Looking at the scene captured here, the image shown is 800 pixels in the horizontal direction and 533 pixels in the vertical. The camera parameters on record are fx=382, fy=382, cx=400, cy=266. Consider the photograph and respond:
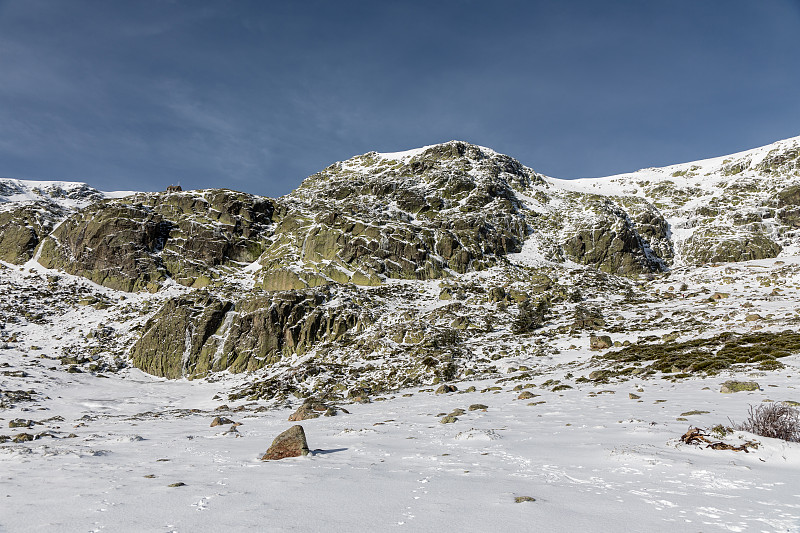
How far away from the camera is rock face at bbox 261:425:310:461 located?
32.0ft

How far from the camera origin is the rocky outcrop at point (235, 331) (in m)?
52.4

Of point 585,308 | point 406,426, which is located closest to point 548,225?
point 585,308

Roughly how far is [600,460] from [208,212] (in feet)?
328

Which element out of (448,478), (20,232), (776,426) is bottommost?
(448,478)

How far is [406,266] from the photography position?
7850 cm

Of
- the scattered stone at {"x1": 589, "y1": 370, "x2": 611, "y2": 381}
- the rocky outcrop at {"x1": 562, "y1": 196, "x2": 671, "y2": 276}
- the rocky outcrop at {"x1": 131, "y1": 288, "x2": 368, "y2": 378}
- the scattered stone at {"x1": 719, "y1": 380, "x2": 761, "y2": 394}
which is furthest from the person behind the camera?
the rocky outcrop at {"x1": 562, "y1": 196, "x2": 671, "y2": 276}

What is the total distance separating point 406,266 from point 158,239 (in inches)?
2137

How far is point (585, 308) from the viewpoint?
5331 centimetres

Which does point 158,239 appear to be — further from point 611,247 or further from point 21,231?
point 611,247

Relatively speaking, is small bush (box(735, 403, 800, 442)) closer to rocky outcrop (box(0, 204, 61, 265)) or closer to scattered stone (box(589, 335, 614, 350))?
scattered stone (box(589, 335, 614, 350))

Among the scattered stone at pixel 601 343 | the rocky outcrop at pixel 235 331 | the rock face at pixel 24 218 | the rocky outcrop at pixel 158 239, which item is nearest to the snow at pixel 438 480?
the scattered stone at pixel 601 343

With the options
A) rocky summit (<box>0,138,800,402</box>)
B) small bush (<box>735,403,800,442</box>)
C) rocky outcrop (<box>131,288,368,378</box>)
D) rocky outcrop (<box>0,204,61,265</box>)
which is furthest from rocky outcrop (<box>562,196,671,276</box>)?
rocky outcrop (<box>0,204,61,265</box>)

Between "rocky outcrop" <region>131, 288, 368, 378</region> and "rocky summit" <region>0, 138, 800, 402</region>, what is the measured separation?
0.23 metres

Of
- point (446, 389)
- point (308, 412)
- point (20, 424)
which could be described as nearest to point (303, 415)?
point (308, 412)
